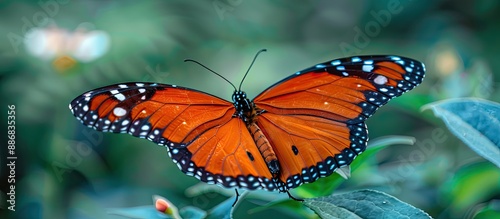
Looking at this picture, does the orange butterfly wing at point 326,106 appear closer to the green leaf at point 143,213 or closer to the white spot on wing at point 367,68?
the white spot on wing at point 367,68

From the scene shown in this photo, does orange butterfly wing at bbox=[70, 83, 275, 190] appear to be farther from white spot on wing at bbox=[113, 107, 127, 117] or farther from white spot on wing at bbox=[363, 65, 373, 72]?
white spot on wing at bbox=[363, 65, 373, 72]

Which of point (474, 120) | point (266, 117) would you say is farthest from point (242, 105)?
point (474, 120)

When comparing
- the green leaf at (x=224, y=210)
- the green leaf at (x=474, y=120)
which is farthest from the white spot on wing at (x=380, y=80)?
the green leaf at (x=224, y=210)

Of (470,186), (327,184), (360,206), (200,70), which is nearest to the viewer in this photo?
(360,206)

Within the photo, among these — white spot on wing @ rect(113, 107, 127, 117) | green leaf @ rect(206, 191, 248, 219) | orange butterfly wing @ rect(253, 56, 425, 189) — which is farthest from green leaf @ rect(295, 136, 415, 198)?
white spot on wing @ rect(113, 107, 127, 117)

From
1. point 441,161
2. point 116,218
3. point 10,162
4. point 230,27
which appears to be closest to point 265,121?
point 441,161

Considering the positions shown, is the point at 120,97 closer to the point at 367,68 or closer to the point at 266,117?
the point at 266,117
